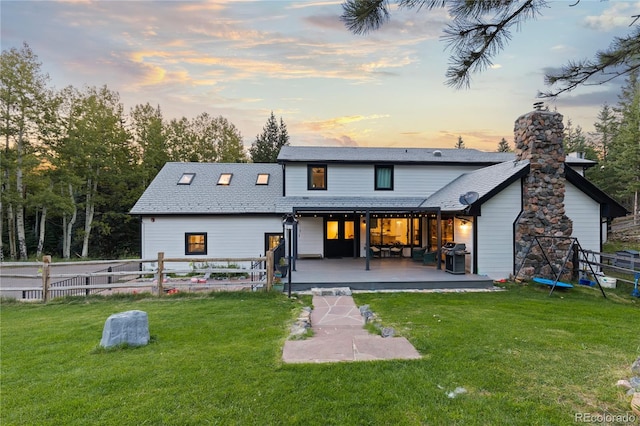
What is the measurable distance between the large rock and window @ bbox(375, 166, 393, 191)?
1092 centimetres

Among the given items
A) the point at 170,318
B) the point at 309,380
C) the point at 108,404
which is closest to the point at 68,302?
the point at 170,318

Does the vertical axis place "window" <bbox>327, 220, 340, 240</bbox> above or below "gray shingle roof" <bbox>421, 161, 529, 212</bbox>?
below

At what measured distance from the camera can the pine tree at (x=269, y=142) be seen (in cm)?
3144

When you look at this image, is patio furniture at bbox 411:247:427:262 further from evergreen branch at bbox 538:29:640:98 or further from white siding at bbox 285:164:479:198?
evergreen branch at bbox 538:29:640:98

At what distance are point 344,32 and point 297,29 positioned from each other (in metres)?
3.47

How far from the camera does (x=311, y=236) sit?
13.6m

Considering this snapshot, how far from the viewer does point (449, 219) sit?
455 inches

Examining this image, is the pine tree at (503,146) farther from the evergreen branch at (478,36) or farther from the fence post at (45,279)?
the fence post at (45,279)

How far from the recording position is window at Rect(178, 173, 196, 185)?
1423 cm

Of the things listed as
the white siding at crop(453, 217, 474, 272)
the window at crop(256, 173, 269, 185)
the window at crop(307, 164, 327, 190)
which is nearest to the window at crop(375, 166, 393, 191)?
the window at crop(307, 164, 327, 190)

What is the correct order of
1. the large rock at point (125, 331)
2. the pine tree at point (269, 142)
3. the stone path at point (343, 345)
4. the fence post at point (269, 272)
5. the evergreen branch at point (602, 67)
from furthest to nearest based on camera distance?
1. the pine tree at point (269, 142)
2. the fence post at point (269, 272)
3. the large rock at point (125, 331)
4. the stone path at point (343, 345)
5. the evergreen branch at point (602, 67)

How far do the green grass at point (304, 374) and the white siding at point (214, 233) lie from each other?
6.70 metres

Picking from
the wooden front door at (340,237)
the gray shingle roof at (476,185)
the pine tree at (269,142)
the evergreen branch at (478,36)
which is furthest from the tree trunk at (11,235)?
the evergreen branch at (478,36)

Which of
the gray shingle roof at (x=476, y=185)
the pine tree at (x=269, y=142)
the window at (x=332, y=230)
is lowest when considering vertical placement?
the window at (x=332, y=230)
